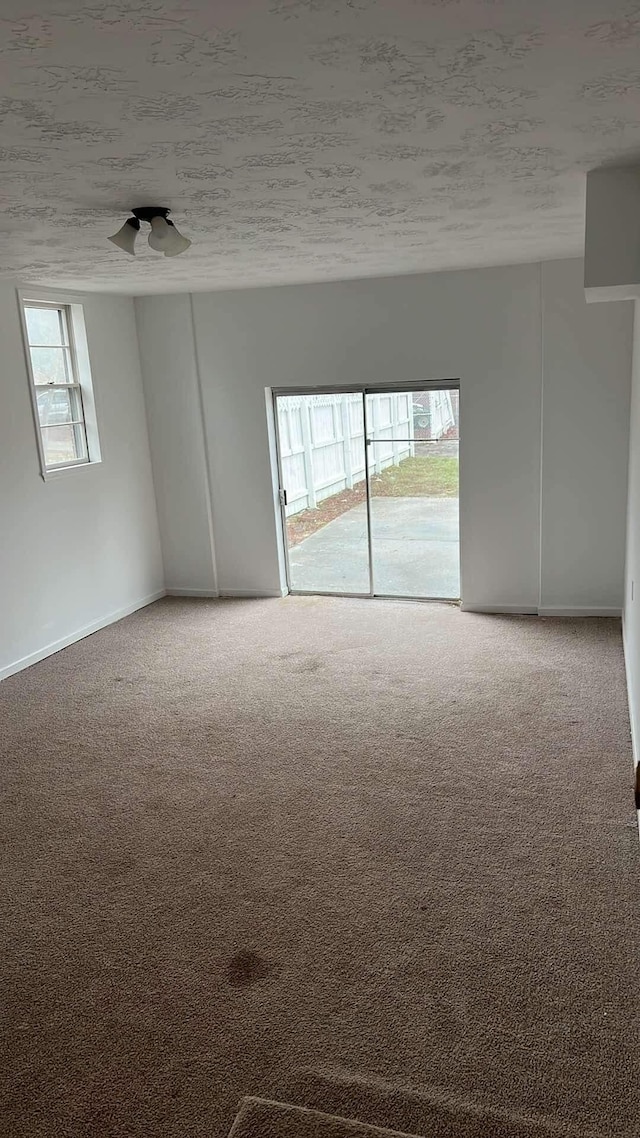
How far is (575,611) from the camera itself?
6.14 m

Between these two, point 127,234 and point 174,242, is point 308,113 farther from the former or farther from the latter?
point 127,234

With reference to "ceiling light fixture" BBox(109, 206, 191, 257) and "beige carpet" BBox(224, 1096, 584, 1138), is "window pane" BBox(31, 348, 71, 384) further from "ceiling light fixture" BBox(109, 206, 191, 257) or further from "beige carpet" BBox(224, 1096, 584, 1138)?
"beige carpet" BBox(224, 1096, 584, 1138)

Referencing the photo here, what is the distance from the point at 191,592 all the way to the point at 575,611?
3.31 meters

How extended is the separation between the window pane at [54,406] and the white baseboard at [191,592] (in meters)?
1.84

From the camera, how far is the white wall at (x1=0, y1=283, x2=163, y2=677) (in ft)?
17.8

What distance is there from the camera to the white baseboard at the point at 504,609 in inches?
247

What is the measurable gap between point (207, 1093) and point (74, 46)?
→ 2.63 meters

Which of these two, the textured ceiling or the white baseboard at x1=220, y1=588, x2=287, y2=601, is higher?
the textured ceiling

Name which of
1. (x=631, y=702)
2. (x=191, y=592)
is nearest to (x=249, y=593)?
(x=191, y=592)

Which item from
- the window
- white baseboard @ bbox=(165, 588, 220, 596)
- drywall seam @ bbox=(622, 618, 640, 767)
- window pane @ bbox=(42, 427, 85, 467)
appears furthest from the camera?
white baseboard @ bbox=(165, 588, 220, 596)

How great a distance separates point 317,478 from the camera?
22.6 feet

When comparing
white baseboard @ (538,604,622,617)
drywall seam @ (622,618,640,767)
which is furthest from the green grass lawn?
drywall seam @ (622,618,640,767)

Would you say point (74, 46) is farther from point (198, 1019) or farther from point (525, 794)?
point (525, 794)

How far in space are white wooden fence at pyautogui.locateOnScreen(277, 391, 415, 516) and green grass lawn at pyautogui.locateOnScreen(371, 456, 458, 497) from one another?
3.2 inches
